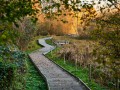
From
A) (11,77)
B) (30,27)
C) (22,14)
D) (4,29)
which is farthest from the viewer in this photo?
(30,27)

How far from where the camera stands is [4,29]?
270 cm

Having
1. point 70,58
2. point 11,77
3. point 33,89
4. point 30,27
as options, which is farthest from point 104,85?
point 30,27

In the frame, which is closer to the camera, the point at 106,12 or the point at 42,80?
the point at 106,12

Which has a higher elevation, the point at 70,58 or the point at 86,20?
the point at 86,20

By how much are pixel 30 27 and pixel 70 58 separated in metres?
11.2

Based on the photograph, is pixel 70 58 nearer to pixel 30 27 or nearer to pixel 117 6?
pixel 30 27

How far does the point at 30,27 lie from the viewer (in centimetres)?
3747

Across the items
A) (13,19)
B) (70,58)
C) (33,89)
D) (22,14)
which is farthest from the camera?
(70,58)

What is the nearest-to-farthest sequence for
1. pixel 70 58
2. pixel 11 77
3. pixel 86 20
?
pixel 86 20, pixel 11 77, pixel 70 58

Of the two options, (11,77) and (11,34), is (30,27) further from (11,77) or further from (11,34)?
(11,34)

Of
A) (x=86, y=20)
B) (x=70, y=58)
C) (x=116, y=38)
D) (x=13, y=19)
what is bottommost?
(x=70, y=58)

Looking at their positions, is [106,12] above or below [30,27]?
above

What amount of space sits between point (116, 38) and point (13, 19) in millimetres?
4452

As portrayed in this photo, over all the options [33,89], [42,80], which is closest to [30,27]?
[42,80]
